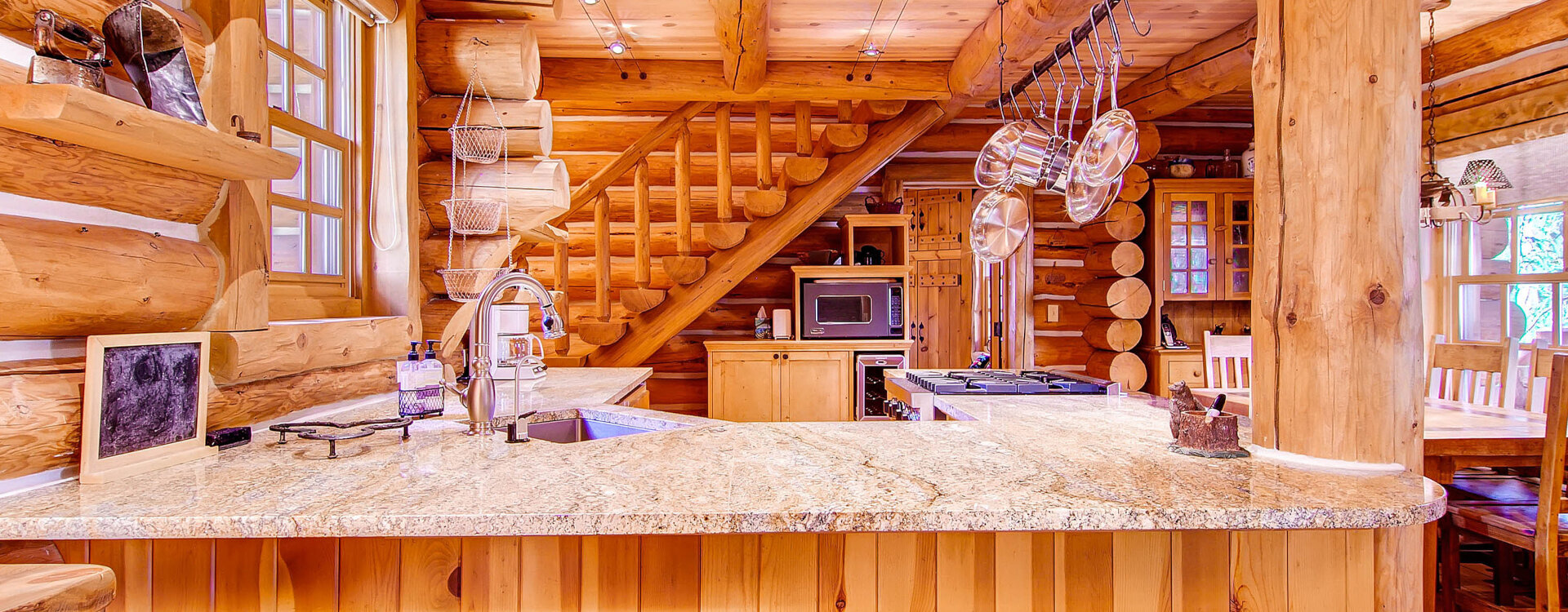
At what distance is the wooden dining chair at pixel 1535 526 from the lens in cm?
213

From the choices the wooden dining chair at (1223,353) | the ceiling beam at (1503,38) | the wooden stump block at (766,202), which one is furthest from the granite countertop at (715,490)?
the ceiling beam at (1503,38)

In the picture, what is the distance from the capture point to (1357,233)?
1513 mm

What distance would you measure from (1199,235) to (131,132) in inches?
231

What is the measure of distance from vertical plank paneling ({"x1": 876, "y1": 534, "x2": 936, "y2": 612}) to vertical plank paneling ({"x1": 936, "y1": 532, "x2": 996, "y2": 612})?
0.01 meters

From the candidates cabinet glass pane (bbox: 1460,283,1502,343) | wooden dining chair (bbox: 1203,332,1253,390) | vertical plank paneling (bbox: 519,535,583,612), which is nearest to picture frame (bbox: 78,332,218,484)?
vertical plank paneling (bbox: 519,535,583,612)

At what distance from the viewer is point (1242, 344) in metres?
4.04

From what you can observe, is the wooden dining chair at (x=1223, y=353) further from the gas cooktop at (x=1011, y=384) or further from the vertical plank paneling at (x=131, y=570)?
the vertical plank paneling at (x=131, y=570)

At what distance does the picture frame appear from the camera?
1.39m

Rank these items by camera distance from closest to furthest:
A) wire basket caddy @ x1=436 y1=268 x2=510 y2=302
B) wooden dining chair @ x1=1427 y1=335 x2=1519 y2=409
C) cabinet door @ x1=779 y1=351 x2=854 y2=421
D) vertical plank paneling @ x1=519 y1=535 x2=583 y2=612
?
vertical plank paneling @ x1=519 y1=535 x2=583 y2=612 < wire basket caddy @ x1=436 y1=268 x2=510 y2=302 < wooden dining chair @ x1=1427 y1=335 x2=1519 y2=409 < cabinet door @ x1=779 y1=351 x2=854 y2=421

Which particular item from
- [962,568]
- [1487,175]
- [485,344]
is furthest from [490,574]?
[1487,175]

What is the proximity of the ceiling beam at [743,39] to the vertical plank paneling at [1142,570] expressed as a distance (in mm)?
2667

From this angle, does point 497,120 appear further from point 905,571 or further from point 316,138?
point 905,571

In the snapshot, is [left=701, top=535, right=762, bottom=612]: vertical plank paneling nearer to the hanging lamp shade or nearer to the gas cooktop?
the gas cooktop

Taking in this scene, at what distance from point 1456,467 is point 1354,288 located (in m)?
1.64
